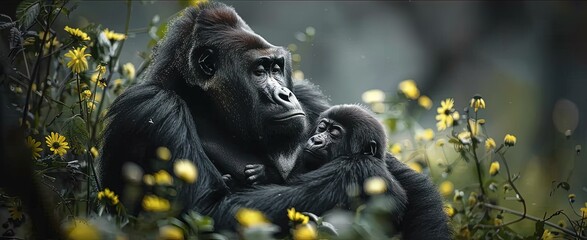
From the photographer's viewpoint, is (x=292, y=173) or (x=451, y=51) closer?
(x=292, y=173)

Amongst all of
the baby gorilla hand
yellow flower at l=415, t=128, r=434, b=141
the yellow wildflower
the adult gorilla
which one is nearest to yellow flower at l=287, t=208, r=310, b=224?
the adult gorilla

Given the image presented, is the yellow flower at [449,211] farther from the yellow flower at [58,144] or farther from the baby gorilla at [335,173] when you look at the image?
the yellow flower at [58,144]

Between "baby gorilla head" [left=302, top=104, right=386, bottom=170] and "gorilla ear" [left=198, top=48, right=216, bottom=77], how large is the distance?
574 millimetres

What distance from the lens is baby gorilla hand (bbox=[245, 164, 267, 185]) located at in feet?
10.9

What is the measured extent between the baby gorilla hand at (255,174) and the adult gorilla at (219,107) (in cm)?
7

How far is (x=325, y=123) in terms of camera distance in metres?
3.64

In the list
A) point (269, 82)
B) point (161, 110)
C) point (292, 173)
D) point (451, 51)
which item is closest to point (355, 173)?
point (292, 173)

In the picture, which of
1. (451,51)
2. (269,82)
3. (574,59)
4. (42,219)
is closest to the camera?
(42,219)

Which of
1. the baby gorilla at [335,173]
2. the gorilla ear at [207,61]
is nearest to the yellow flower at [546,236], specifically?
the baby gorilla at [335,173]

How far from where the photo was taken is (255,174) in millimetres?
3342

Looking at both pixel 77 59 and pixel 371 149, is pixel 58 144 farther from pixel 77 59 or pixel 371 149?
pixel 371 149

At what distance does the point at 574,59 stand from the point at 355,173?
586 centimetres

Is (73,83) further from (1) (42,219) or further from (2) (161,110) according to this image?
(1) (42,219)

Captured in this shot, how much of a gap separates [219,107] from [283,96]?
12.2 inches
